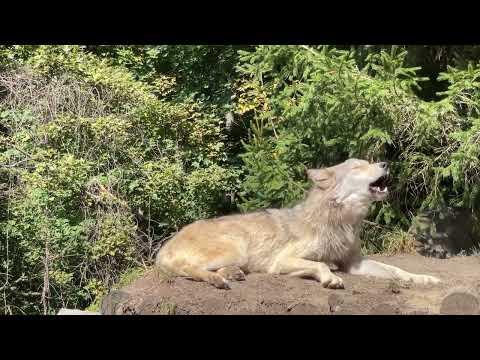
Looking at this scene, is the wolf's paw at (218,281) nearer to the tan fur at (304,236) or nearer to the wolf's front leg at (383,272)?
the tan fur at (304,236)

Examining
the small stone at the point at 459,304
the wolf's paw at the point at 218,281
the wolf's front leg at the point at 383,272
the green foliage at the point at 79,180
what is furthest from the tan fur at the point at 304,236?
the green foliage at the point at 79,180

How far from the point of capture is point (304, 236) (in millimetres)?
8758

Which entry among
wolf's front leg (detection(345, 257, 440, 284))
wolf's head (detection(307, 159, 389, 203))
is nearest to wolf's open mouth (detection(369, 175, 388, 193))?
wolf's head (detection(307, 159, 389, 203))

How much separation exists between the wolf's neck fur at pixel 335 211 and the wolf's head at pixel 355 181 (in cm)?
2

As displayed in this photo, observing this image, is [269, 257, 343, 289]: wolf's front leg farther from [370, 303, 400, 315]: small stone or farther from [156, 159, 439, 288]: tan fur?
[370, 303, 400, 315]: small stone

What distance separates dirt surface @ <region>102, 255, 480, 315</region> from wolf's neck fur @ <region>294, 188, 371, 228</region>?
0.68 m

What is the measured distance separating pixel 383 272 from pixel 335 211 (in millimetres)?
901

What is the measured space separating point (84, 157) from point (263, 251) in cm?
429

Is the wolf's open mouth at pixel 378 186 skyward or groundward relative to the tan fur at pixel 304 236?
skyward

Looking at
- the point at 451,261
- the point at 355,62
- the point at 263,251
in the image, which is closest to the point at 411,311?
the point at 263,251

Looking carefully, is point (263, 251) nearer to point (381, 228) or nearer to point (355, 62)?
point (381, 228)

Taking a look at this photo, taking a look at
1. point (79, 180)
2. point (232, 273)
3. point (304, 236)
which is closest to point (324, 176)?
point (304, 236)

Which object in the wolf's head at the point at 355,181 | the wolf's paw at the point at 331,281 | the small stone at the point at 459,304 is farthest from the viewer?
the wolf's head at the point at 355,181

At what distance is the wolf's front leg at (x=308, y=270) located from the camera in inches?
311
